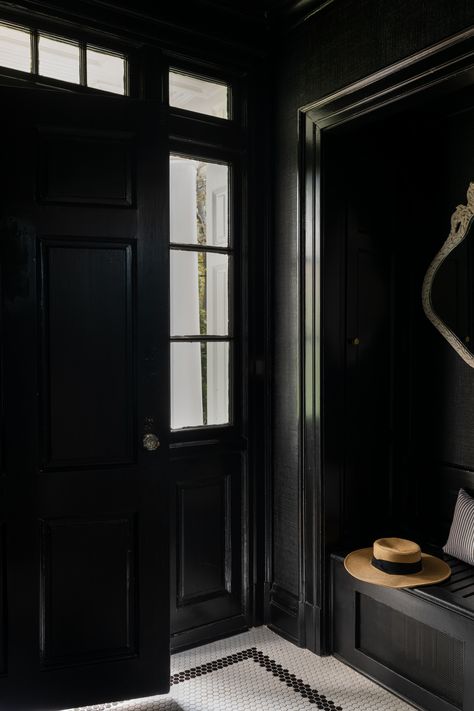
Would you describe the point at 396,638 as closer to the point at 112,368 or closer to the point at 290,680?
the point at 290,680

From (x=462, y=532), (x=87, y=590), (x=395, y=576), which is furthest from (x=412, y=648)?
(x=87, y=590)

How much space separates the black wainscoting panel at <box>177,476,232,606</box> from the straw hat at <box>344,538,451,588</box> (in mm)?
663

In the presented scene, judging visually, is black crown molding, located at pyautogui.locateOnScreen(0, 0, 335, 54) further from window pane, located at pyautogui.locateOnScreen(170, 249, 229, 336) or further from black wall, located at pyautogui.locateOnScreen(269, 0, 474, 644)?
window pane, located at pyautogui.locateOnScreen(170, 249, 229, 336)

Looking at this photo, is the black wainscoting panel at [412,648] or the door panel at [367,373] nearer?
the black wainscoting panel at [412,648]

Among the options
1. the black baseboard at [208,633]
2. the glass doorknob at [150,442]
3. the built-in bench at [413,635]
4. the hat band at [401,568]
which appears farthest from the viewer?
the black baseboard at [208,633]

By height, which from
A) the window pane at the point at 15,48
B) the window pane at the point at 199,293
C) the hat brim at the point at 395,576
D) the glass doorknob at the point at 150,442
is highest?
the window pane at the point at 15,48

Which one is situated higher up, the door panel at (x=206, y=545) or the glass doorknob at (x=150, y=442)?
the glass doorknob at (x=150, y=442)

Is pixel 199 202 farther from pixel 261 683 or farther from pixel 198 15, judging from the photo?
pixel 261 683

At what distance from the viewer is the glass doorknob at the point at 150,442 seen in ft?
7.89

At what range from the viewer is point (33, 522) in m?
2.29

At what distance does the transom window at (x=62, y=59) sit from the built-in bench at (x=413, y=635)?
2.36m

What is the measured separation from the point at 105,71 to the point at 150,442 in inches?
63.9

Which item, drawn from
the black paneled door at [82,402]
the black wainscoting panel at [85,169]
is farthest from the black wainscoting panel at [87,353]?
the black wainscoting panel at [85,169]

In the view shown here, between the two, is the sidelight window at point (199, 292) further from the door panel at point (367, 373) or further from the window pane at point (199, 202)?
the door panel at point (367, 373)
